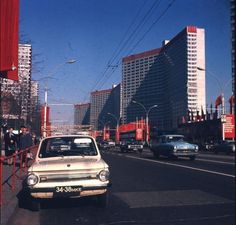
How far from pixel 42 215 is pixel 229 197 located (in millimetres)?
4317

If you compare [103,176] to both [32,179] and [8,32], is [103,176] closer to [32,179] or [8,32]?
[32,179]

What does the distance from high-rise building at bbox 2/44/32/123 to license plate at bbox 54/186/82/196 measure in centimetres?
887

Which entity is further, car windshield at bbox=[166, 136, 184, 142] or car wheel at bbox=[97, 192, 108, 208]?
car windshield at bbox=[166, 136, 184, 142]

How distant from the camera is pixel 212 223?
594 centimetres

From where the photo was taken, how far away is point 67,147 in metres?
8.73

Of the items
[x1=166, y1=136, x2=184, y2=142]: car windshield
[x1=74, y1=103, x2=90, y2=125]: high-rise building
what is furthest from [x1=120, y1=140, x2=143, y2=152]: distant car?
[x1=166, y1=136, x2=184, y2=142]: car windshield

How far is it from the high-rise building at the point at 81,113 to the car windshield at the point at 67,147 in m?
36.2

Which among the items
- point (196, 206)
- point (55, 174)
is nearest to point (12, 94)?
point (55, 174)

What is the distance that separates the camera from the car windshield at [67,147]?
855 cm

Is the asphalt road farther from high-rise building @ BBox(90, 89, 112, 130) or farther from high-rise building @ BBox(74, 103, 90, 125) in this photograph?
high-rise building @ BBox(74, 103, 90, 125)

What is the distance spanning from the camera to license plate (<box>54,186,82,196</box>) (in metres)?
7.14

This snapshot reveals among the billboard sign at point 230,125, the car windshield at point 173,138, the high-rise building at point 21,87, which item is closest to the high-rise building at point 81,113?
the car windshield at point 173,138

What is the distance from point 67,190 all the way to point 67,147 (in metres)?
1.74

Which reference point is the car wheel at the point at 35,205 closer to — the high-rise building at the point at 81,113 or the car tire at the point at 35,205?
the car tire at the point at 35,205
